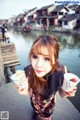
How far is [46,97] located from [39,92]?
0.30ft

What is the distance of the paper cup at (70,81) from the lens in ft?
4.45

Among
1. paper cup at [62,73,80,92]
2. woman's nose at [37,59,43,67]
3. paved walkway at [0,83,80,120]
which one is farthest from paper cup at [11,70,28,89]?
paved walkway at [0,83,80,120]

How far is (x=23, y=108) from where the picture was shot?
2.05m

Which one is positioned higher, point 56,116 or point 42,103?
point 42,103

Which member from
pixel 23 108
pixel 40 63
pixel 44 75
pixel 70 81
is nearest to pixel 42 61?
pixel 40 63

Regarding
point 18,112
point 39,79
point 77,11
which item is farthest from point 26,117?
point 77,11

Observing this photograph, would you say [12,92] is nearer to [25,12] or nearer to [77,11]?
[77,11]

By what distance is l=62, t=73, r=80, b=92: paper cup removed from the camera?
4.45 ft

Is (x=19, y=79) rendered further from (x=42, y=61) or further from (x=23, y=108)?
(x=23, y=108)

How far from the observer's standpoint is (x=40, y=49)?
1298 millimetres

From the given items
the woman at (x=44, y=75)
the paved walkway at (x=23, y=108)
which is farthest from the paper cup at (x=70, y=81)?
the paved walkway at (x=23, y=108)

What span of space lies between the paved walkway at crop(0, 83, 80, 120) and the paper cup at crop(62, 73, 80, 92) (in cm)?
61

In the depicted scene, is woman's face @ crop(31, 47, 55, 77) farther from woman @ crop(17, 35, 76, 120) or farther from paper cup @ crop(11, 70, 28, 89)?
paper cup @ crop(11, 70, 28, 89)

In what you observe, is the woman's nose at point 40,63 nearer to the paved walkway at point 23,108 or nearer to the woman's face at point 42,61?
the woman's face at point 42,61
